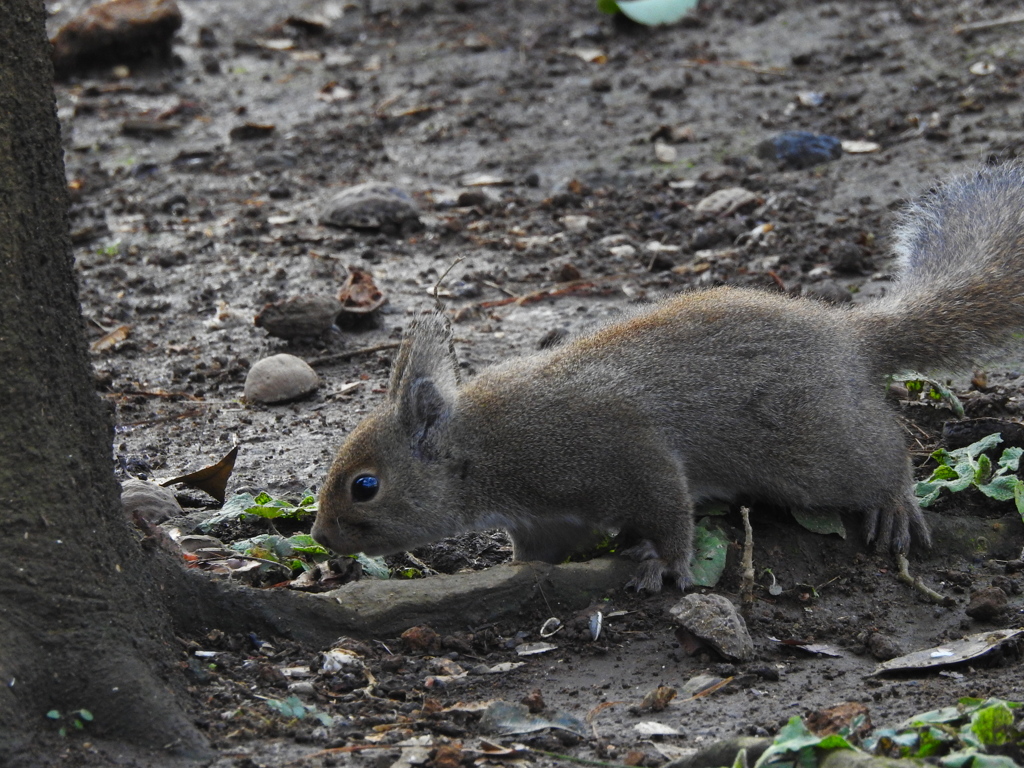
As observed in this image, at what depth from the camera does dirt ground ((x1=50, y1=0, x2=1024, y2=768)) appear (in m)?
3.85

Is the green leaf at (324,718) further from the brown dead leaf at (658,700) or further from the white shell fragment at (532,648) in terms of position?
the brown dead leaf at (658,700)

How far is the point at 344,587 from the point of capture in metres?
4.28

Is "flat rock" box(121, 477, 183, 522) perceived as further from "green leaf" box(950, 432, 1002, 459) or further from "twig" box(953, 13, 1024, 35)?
"twig" box(953, 13, 1024, 35)

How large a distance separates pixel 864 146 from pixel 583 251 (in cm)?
248

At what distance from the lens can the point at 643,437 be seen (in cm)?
481

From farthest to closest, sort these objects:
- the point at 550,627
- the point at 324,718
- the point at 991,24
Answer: the point at 991,24 → the point at 550,627 → the point at 324,718

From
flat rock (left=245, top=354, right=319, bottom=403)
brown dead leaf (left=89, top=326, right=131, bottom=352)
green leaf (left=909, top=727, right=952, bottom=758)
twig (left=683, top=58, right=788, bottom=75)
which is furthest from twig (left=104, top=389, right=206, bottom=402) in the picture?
twig (left=683, top=58, right=788, bottom=75)

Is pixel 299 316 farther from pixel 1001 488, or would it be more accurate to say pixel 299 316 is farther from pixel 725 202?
pixel 1001 488

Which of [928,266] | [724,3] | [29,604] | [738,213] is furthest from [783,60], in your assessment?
[29,604]

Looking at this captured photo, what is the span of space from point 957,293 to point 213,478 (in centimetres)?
337

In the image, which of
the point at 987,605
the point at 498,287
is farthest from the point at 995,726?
the point at 498,287

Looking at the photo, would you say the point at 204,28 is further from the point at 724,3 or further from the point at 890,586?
the point at 890,586

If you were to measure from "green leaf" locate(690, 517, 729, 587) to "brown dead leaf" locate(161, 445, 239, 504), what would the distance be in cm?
200

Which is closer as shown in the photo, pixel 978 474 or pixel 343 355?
pixel 978 474
